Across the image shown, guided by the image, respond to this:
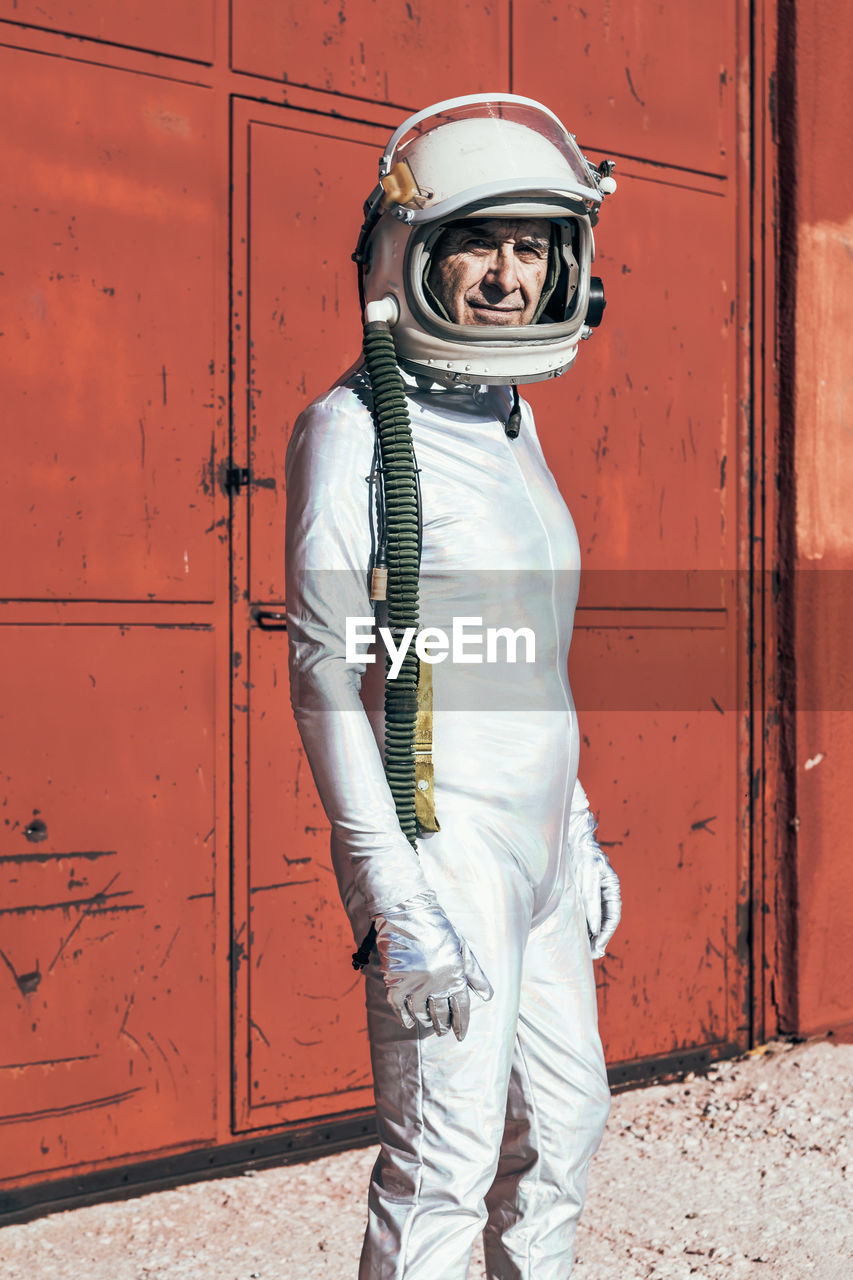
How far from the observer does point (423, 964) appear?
164 centimetres

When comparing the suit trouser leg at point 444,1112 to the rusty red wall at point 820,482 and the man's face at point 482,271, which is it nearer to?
the man's face at point 482,271

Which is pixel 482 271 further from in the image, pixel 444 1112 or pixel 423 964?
pixel 444 1112

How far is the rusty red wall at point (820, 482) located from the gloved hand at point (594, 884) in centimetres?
231

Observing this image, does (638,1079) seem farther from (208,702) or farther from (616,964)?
(208,702)

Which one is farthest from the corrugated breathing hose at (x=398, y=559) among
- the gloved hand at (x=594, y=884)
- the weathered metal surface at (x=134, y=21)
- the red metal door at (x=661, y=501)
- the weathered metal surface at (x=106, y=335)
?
the red metal door at (x=661, y=501)

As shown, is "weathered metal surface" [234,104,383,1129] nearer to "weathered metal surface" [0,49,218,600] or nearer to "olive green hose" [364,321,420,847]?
"weathered metal surface" [0,49,218,600]

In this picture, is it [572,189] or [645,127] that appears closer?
[572,189]

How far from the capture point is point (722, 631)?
4207 mm

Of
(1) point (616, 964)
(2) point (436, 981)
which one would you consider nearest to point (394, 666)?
(2) point (436, 981)

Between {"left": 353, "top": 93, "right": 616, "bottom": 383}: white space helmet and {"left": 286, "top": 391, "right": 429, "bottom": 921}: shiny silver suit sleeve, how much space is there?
16 cm

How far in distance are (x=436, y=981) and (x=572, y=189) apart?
1.06 meters

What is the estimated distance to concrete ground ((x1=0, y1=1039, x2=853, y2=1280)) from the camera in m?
2.88

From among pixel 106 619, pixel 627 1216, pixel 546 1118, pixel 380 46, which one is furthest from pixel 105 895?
pixel 380 46

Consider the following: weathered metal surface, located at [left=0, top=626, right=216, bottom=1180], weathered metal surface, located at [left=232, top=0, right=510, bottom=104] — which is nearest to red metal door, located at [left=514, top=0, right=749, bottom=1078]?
weathered metal surface, located at [left=232, top=0, right=510, bottom=104]
